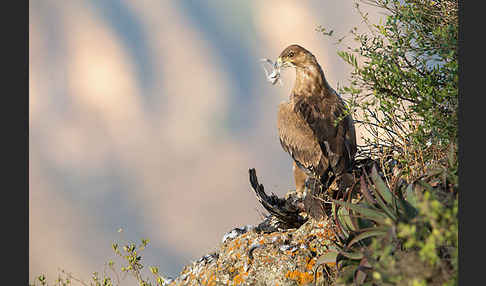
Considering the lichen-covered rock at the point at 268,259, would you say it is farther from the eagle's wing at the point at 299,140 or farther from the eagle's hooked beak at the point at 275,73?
the eagle's hooked beak at the point at 275,73

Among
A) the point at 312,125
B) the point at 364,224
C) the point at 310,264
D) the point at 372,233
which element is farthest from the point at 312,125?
the point at 372,233

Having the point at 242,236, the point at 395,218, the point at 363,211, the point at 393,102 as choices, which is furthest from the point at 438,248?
the point at 242,236

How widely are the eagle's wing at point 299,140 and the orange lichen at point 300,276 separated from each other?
66.5 inches

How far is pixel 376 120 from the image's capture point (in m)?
5.90

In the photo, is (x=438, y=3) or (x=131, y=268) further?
(x=438, y=3)

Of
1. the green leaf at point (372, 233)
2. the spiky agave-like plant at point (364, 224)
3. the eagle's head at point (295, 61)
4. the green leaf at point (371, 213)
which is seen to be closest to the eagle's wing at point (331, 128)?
the eagle's head at point (295, 61)

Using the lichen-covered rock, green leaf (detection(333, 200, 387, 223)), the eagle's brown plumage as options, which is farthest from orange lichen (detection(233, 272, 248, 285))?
green leaf (detection(333, 200, 387, 223))

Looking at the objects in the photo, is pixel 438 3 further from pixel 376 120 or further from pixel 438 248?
pixel 438 248

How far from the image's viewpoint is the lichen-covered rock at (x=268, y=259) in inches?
189

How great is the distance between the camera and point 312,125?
255 inches

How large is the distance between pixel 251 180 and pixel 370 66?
2.04 meters

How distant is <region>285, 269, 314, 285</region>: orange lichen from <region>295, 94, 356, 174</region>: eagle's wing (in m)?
1.63

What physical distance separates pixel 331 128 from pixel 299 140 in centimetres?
48

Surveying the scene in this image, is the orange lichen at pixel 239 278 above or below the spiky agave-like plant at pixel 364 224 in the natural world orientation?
above
